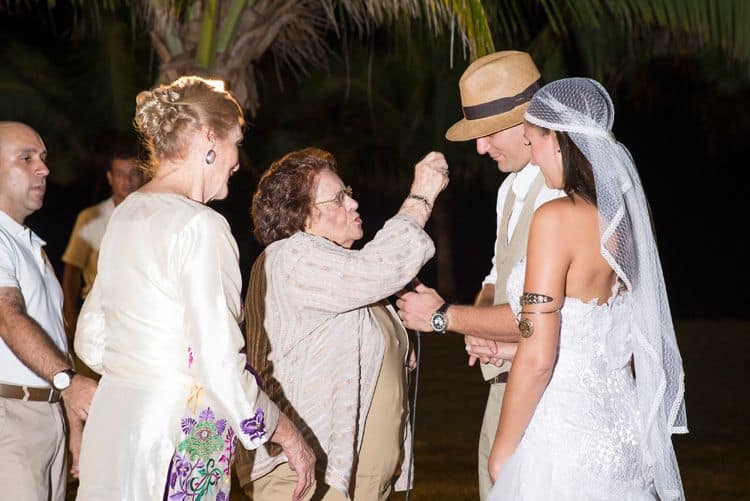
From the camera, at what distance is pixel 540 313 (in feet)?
11.5

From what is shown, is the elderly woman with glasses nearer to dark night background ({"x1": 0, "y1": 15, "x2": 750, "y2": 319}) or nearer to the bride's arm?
the bride's arm

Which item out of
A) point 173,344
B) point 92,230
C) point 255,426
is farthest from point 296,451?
point 92,230

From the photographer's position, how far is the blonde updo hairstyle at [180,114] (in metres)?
3.58

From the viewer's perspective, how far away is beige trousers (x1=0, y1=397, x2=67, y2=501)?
4.29 metres

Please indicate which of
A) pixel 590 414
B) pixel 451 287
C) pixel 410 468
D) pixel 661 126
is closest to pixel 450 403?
pixel 410 468

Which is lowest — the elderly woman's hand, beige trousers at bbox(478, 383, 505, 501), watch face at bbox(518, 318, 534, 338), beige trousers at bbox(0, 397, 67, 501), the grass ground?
the grass ground

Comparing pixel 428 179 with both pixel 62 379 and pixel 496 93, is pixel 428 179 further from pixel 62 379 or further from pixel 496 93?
pixel 62 379

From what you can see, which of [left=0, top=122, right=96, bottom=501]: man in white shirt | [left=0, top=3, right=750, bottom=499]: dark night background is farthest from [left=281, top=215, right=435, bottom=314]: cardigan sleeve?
[left=0, top=3, right=750, bottom=499]: dark night background

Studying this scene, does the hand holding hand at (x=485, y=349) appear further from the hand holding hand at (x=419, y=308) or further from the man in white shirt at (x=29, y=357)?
the man in white shirt at (x=29, y=357)

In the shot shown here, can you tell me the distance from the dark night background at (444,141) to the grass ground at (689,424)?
0.04m

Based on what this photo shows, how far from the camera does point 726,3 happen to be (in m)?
7.05

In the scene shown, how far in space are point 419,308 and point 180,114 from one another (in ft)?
4.17

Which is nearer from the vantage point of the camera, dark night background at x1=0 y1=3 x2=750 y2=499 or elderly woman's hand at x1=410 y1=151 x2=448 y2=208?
elderly woman's hand at x1=410 y1=151 x2=448 y2=208

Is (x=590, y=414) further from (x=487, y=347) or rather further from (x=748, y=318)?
(x=748, y=318)
